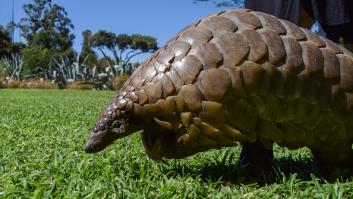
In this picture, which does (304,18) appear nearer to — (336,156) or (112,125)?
(336,156)

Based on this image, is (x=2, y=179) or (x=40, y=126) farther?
(x=40, y=126)

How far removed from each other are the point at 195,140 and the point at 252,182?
11.1 inches

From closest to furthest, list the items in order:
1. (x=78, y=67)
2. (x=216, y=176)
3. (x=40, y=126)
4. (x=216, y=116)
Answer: (x=216, y=116), (x=216, y=176), (x=40, y=126), (x=78, y=67)

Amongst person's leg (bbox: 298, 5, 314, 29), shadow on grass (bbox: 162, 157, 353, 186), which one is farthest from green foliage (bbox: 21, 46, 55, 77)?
shadow on grass (bbox: 162, 157, 353, 186)

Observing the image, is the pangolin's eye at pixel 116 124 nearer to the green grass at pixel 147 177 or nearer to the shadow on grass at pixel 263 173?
the green grass at pixel 147 177

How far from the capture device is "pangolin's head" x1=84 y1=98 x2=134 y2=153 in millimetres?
1579

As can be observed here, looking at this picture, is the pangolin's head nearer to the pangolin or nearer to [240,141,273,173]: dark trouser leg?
the pangolin

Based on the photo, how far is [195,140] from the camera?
154 centimetres

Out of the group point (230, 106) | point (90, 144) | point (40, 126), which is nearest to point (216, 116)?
point (230, 106)

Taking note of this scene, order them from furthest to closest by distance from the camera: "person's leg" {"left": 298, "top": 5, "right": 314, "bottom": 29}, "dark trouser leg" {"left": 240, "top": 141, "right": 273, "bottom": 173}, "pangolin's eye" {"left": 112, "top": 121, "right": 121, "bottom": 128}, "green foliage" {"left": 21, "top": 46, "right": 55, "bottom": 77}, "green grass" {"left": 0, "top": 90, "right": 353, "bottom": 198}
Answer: "green foliage" {"left": 21, "top": 46, "right": 55, "bottom": 77} → "person's leg" {"left": 298, "top": 5, "right": 314, "bottom": 29} → "dark trouser leg" {"left": 240, "top": 141, "right": 273, "bottom": 173} → "pangolin's eye" {"left": 112, "top": 121, "right": 121, "bottom": 128} → "green grass" {"left": 0, "top": 90, "right": 353, "bottom": 198}

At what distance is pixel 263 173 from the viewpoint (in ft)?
5.82

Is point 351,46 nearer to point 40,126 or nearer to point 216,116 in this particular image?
point 216,116

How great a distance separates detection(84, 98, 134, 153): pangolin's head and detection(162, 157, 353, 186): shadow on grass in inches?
12.3

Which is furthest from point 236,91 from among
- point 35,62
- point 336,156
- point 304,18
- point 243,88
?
point 35,62
